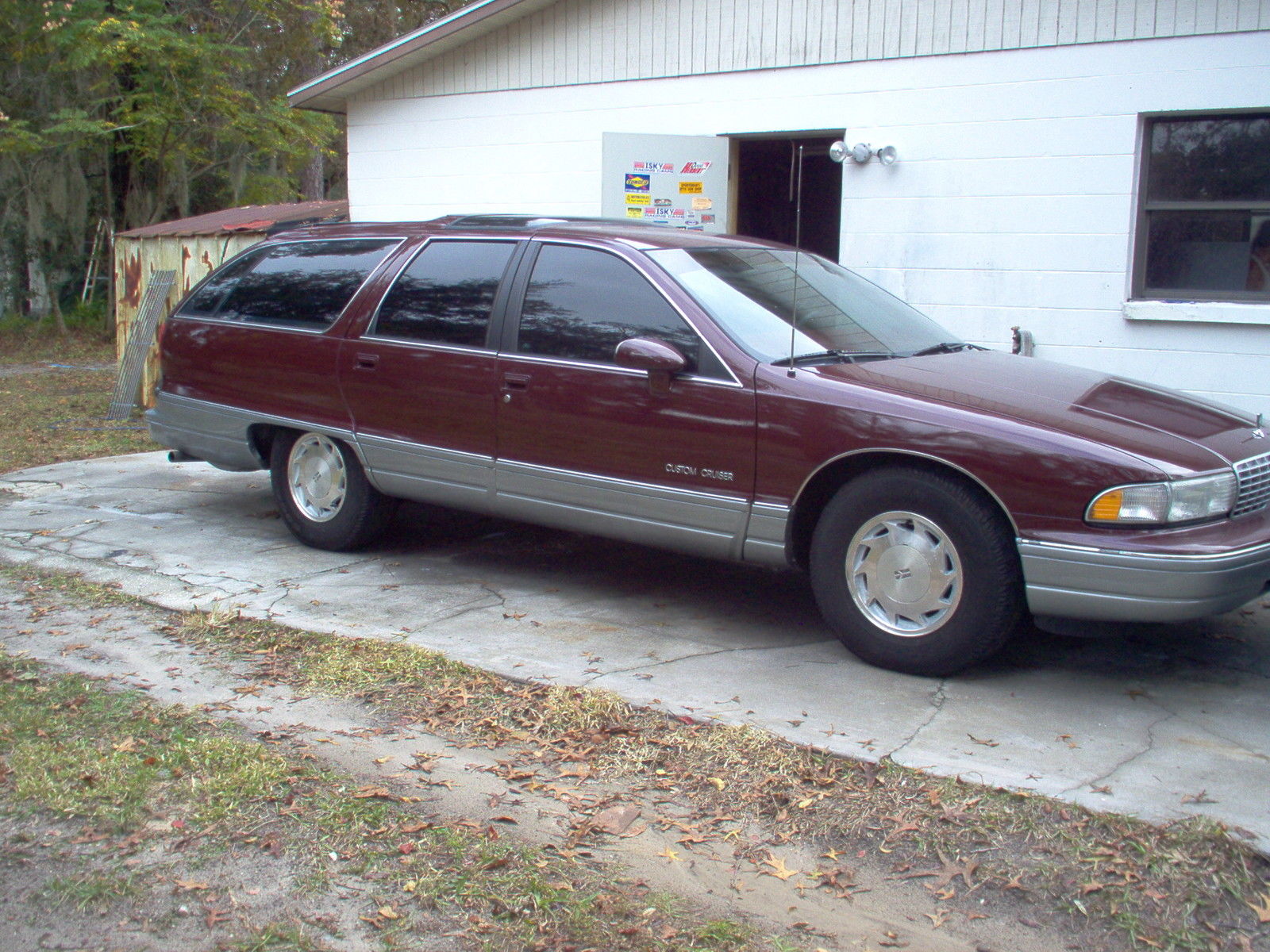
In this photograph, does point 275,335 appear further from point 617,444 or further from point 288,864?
point 288,864

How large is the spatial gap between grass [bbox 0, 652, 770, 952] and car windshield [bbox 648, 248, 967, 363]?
8.17 feet

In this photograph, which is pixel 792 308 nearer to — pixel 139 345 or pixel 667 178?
pixel 667 178

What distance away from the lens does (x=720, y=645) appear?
5.25 m

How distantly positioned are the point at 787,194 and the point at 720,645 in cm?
854

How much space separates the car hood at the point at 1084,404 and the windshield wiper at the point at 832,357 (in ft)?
0.27

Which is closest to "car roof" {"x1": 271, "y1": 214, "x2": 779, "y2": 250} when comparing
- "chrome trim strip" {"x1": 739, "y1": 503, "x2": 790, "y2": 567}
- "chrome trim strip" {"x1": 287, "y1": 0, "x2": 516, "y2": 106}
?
"chrome trim strip" {"x1": 739, "y1": 503, "x2": 790, "y2": 567}

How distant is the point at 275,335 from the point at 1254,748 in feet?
16.6

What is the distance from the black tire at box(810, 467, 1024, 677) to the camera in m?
4.49

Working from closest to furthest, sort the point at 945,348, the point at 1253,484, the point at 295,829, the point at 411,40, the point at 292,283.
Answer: the point at 295,829
the point at 1253,484
the point at 945,348
the point at 292,283
the point at 411,40

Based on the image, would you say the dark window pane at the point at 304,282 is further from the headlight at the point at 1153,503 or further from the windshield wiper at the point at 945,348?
the headlight at the point at 1153,503

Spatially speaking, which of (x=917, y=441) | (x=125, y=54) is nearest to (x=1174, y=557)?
(x=917, y=441)

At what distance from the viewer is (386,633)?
5.32 metres

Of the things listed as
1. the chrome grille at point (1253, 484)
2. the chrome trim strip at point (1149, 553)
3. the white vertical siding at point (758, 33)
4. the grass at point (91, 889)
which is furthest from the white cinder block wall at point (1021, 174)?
the grass at point (91, 889)

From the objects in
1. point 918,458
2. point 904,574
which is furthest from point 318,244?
point 904,574
